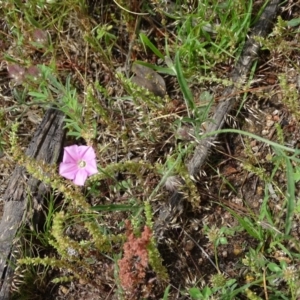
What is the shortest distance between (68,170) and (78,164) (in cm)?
6

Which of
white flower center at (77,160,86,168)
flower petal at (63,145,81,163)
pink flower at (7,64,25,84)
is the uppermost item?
pink flower at (7,64,25,84)

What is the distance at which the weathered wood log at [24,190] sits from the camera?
7.99 feet

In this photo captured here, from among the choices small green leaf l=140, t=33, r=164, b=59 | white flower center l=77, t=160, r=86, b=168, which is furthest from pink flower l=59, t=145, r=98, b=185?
small green leaf l=140, t=33, r=164, b=59

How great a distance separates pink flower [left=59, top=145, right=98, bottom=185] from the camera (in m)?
2.31

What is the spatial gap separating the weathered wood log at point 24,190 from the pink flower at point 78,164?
188 mm

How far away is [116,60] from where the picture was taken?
2715 millimetres

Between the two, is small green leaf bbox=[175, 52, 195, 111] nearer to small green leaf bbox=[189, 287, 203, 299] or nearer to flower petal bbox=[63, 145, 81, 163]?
flower petal bbox=[63, 145, 81, 163]

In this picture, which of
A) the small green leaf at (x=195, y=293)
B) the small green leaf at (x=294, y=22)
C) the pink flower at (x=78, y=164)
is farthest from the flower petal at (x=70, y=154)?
the small green leaf at (x=294, y=22)

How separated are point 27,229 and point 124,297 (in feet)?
1.59

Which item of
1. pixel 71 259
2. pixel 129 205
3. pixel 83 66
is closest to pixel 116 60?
pixel 83 66

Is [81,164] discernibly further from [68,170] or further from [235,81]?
[235,81]

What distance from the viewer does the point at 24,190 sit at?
254 centimetres

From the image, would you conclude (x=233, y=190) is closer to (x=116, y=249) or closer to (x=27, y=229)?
(x=116, y=249)

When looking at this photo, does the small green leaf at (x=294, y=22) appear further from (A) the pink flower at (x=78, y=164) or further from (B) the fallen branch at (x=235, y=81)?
(A) the pink flower at (x=78, y=164)
